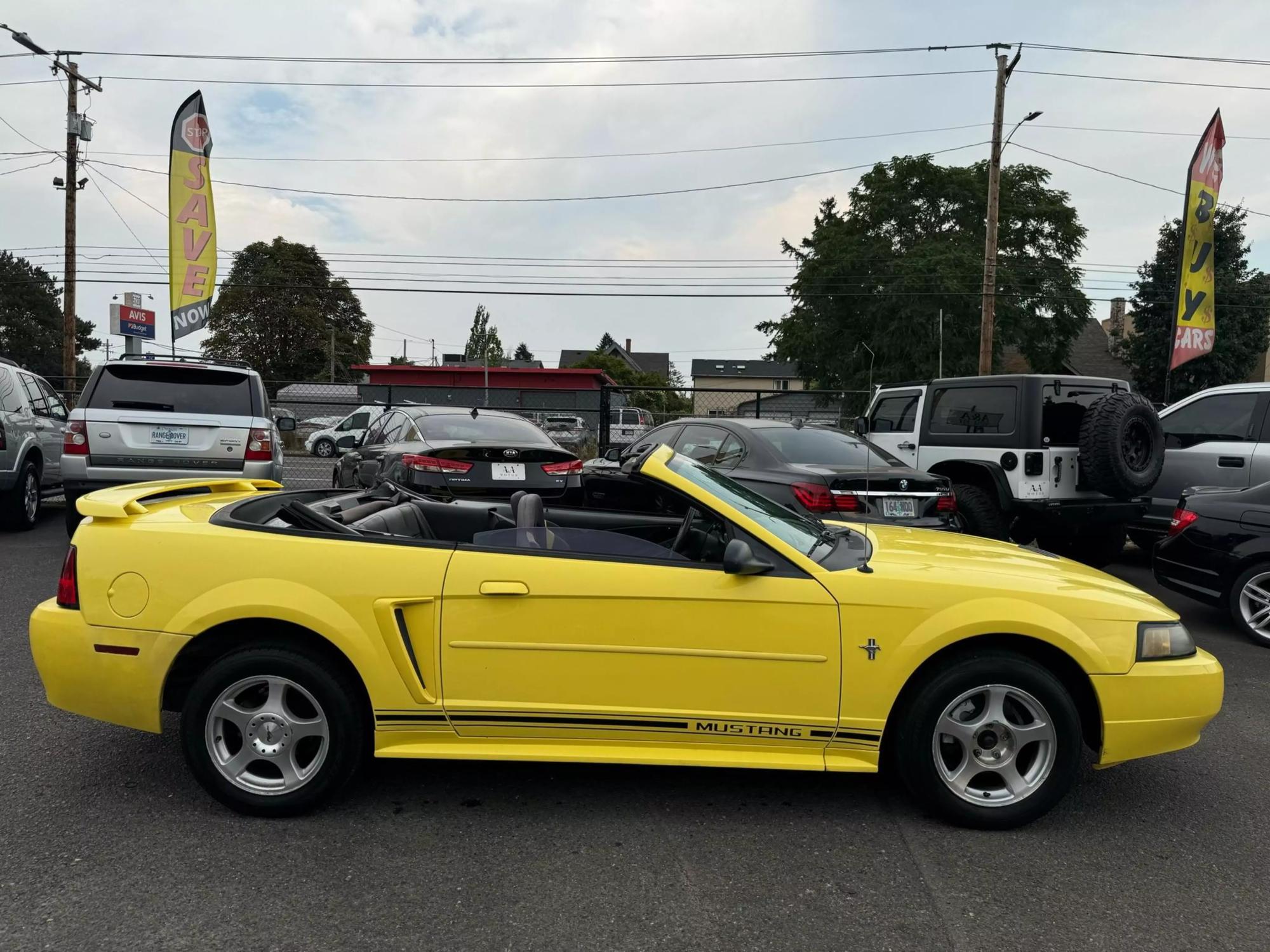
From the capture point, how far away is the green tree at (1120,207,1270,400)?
3097cm

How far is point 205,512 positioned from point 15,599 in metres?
4.10

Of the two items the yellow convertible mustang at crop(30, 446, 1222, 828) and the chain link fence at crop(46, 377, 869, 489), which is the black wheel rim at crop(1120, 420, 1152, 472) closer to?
the yellow convertible mustang at crop(30, 446, 1222, 828)

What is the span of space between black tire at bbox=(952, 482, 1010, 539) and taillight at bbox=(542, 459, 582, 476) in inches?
139

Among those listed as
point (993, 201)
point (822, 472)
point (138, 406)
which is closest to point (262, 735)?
point (822, 472)

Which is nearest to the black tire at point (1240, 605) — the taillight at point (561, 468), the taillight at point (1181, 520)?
the taillight at point (1181, 520)

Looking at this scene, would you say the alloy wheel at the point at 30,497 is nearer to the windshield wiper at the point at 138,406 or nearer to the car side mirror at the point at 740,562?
the windshield wiper at the point at 138,406

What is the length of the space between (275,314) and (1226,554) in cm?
6238

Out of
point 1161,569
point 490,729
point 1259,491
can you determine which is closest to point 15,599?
point 490,729

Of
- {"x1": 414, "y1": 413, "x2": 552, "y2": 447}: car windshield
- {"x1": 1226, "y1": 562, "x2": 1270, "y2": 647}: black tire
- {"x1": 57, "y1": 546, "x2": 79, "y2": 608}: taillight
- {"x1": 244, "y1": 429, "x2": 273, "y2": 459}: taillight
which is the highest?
{"x1": 414, "y1": 413, "x2": 552, "y2": 447}: car windshield

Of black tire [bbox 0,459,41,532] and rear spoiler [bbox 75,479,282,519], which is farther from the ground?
rear spoiler [bbox 75,479,282,519]

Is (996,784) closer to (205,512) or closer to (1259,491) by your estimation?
(205,512)

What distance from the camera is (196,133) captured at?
15.0 metres

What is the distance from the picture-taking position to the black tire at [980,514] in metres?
7.66

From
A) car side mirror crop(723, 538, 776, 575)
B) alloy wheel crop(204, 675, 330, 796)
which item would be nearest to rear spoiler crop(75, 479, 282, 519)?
alloy wheel crop(204, 675, 330, 796)
